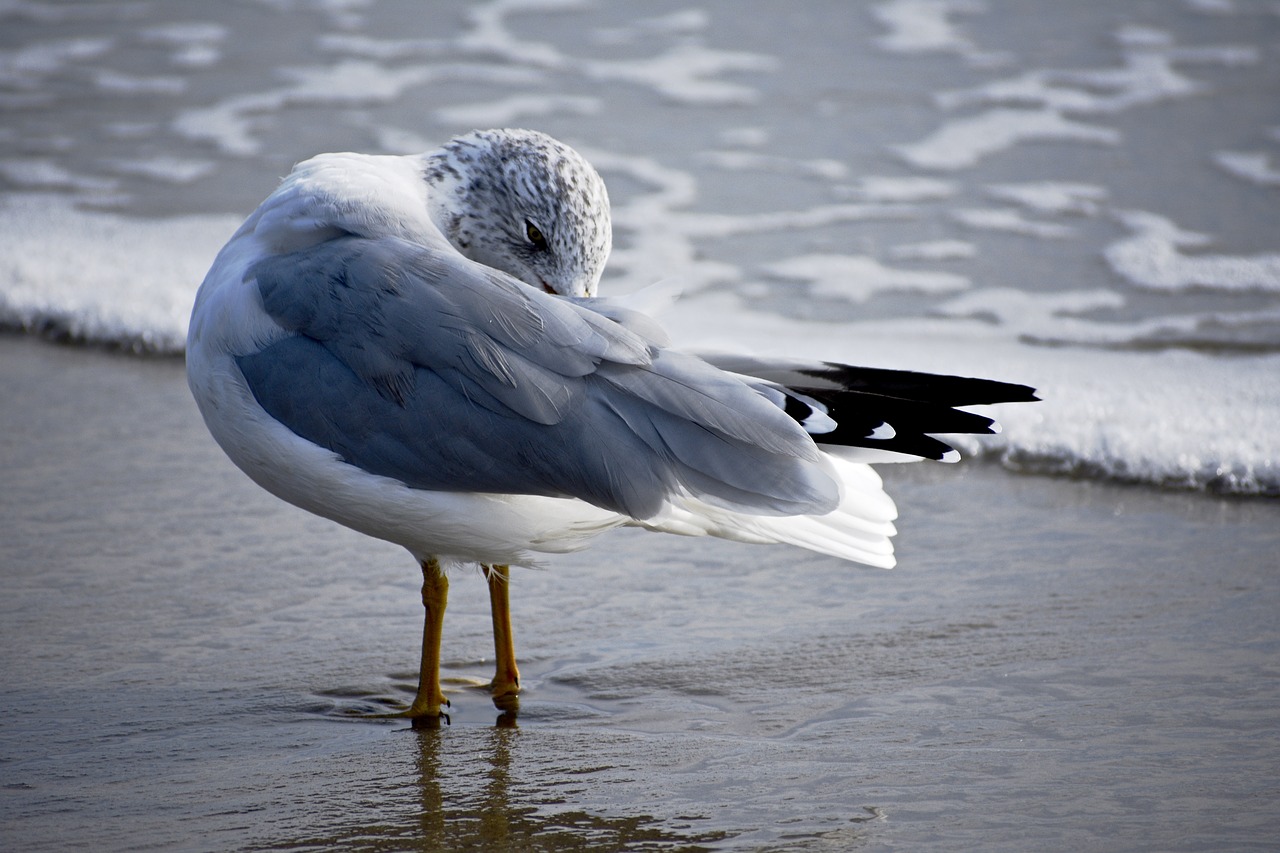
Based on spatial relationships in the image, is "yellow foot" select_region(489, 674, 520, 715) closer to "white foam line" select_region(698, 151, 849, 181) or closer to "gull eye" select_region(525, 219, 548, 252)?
"gull eye" select_region(525, 219, 548, 252)

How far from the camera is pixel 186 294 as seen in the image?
564 centimetres

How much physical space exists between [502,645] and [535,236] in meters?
0.90

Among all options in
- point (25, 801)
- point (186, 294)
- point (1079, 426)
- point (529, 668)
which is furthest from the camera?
point (186, 294)

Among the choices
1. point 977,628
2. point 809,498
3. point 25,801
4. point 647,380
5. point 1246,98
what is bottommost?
point 25,801

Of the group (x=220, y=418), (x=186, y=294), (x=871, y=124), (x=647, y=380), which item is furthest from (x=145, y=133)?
(x=647, y=380)

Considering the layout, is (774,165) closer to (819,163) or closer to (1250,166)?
(819,163)

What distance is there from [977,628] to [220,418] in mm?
1746

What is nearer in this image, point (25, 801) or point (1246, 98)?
point (25, 801)

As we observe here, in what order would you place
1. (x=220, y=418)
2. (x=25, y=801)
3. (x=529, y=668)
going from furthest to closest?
(x=529, y=668)
(x=220, y=418)
(x=25, y=801)

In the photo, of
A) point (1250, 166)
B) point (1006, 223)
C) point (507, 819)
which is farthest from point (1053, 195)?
point (507, 819)

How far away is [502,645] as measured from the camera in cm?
312

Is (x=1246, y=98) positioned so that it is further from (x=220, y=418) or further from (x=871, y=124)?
(x=220, y=418)

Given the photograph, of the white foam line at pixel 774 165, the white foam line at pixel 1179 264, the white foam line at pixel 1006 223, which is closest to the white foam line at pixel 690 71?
the white foam line at pixel 774 165

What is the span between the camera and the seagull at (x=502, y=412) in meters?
2.75
